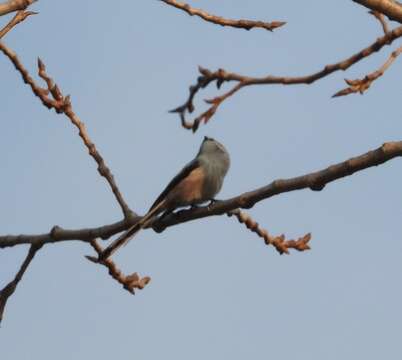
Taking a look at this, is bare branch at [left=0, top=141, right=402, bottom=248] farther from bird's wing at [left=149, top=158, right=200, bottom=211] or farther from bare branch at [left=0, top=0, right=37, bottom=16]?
bird's wing at [left=149, top=158, right=200, bottom=211]

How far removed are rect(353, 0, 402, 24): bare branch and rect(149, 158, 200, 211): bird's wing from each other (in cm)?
363

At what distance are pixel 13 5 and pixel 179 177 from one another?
12.9 ft

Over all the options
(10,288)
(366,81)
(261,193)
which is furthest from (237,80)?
(10,288)

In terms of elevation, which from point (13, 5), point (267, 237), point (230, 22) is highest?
point (13, 5)

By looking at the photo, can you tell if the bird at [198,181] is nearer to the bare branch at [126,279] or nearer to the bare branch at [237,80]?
the bare branch at [126,279]

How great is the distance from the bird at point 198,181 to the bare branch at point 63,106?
927 millimetres

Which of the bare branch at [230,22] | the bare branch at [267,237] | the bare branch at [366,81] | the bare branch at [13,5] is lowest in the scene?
the bare branch at [267,237]

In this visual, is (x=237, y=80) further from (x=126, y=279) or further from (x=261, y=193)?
(x=126, y=279)

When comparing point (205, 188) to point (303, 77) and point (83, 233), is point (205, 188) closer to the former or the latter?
point (83, 233)

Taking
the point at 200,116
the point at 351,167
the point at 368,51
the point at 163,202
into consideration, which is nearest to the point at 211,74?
the point at 200,116

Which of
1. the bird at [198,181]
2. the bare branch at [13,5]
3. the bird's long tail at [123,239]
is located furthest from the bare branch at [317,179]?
the bird at [198,181]

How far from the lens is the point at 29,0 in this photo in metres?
4.70

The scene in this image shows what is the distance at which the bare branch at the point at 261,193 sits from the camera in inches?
175

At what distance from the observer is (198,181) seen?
27.1 feet
